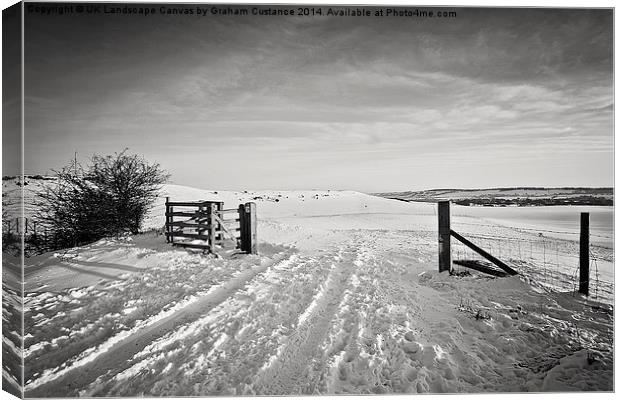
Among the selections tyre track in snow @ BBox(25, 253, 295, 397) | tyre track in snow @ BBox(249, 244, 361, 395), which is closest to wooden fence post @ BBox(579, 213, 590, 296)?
tyre track in snow @ BBox(249, 244, 361, 395)

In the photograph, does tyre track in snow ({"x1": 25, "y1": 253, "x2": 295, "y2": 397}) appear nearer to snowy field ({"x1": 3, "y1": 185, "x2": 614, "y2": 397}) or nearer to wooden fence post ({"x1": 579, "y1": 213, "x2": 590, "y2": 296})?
snowy field ({"x1": 3, "y1": 185, "x2": 614, "y2": 397})

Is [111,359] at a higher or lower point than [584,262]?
lower

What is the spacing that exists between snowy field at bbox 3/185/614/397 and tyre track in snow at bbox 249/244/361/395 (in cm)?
1

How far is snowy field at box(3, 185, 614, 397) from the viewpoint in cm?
323

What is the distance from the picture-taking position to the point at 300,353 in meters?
3.46

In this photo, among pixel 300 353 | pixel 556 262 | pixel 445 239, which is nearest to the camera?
pixel 300 353

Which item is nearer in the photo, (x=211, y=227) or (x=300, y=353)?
(x=300, y=353)

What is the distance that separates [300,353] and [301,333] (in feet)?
1.27

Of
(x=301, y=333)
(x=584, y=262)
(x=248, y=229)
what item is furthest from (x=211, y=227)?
(x=584, y=262)

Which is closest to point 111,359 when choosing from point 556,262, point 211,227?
point 211,227

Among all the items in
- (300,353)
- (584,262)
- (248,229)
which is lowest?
(300,353)

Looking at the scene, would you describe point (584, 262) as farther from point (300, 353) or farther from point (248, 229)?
point (248, 229)

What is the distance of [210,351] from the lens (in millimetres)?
3420

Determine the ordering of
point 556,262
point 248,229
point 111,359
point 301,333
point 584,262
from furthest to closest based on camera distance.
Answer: point 248,229, point 556,262, point 584,262, point 301,333, point 111,359
